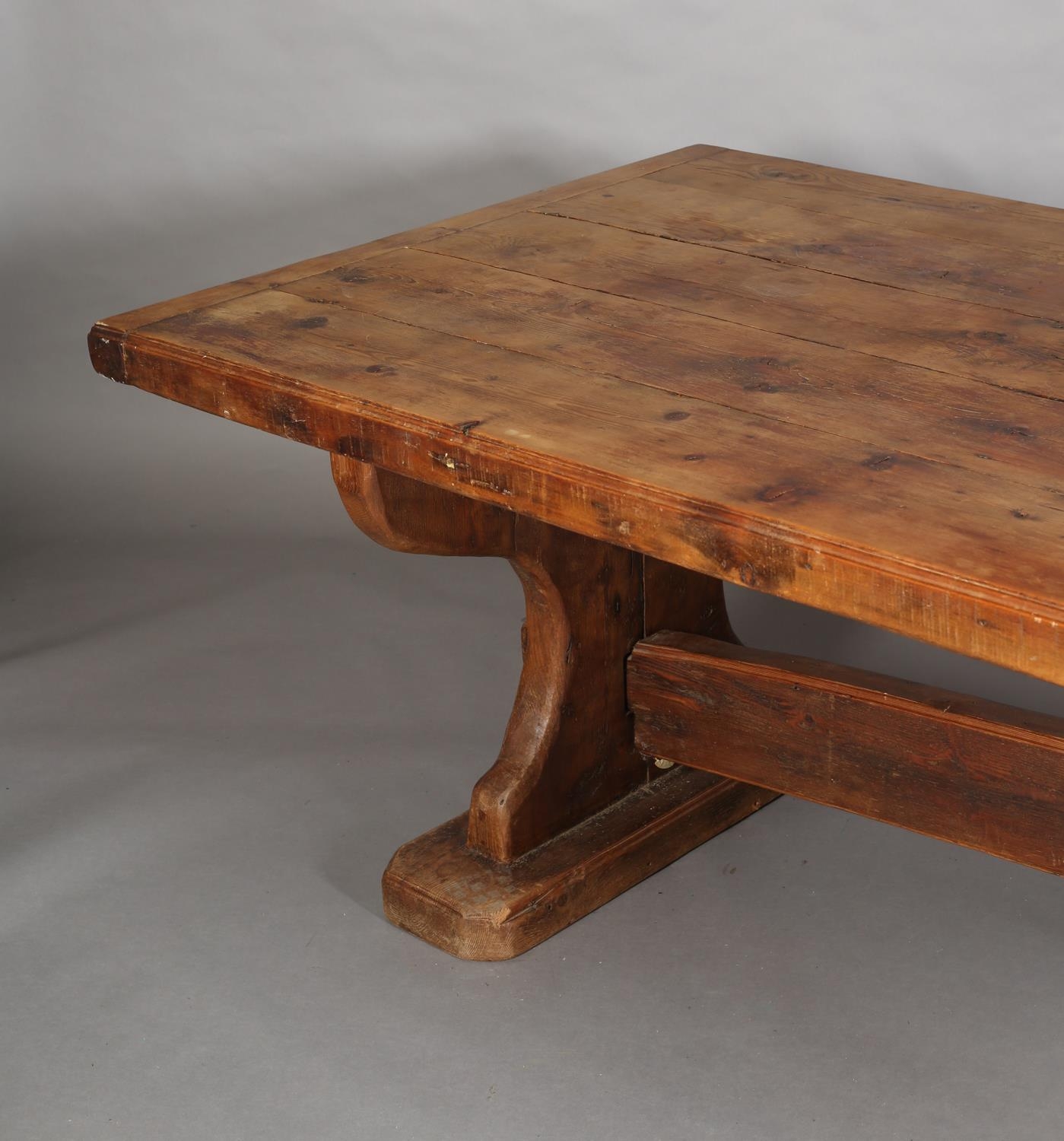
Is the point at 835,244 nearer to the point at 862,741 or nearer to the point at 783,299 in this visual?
the point at 783,299

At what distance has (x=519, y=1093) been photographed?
199 centimetres

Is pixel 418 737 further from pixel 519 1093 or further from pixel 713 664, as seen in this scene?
pixel 519 1093

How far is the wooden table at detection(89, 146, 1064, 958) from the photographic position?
5.35 feet

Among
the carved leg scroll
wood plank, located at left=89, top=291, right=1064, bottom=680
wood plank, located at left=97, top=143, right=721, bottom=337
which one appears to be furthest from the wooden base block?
wood plank, located at left=97, top=143, right=721, bottom=337

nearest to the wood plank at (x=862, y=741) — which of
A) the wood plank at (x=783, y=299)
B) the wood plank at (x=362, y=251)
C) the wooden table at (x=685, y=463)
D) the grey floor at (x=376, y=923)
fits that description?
the wooden table at (x=685, y=463)

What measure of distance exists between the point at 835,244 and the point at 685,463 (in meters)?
0.79

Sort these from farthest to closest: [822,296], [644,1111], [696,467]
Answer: [822,296] → [644,1111] → [696,467]

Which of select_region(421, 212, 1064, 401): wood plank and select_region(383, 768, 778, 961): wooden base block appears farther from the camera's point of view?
select_region(383, 768, 778, 961): wooden base block

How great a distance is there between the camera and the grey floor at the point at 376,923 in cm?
198

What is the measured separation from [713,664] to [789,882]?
Answer: 0.31 meters

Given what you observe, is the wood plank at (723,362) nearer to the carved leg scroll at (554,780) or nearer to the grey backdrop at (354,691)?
the carved leg scroll at (554,780)

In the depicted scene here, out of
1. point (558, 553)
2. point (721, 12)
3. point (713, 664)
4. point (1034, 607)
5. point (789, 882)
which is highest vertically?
point (721, 12)

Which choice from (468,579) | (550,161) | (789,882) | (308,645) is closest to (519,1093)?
(789,882)

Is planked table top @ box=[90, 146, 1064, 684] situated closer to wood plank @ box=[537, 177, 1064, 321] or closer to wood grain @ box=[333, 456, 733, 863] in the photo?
wood plank @ box=[537, 177, 1064, 321]
